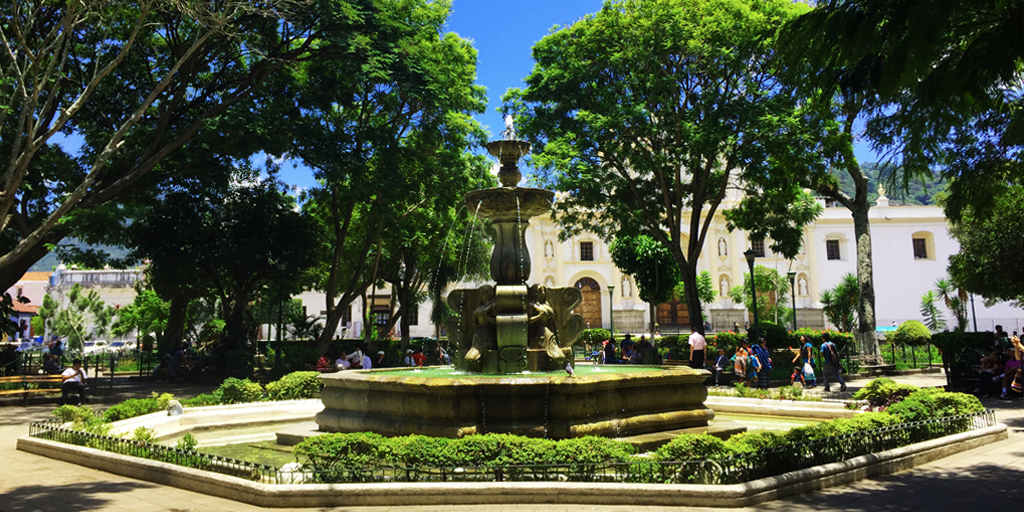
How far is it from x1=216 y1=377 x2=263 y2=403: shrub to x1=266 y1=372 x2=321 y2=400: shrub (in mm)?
390

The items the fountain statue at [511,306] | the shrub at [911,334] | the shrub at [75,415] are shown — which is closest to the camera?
the shrub at [75,415]

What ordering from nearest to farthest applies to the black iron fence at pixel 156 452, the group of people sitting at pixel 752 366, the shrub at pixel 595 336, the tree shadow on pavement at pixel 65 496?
1. the tree shadow on pavement at pixel 65 496
2. the black iron fence at pixel 156 452
3. the group of people sitting at pixel 752 366
4. the shrub at pixel 595 336

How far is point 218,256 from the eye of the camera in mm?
21938

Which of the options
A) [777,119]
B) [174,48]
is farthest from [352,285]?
[777,119]

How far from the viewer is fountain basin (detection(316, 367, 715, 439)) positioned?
24.4 feet

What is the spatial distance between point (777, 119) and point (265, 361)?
1861 centimetres

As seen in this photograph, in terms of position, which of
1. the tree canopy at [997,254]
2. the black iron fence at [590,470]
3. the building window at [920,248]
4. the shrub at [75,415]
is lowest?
the black iron fence at [590,470]

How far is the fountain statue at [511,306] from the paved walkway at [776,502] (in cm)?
421

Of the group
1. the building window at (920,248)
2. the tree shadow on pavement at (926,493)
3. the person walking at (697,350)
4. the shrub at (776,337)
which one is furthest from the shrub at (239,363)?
the building window at (920,248)

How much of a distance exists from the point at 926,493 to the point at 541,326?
209 inches

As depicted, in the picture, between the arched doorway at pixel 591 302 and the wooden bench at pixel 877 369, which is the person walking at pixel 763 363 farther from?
the arched doorway at pixel 591 302

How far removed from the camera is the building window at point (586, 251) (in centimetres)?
4988

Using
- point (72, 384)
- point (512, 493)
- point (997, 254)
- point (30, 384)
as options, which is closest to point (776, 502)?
point (512, 493)

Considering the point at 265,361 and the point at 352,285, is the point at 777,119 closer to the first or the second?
the point at 352,285
